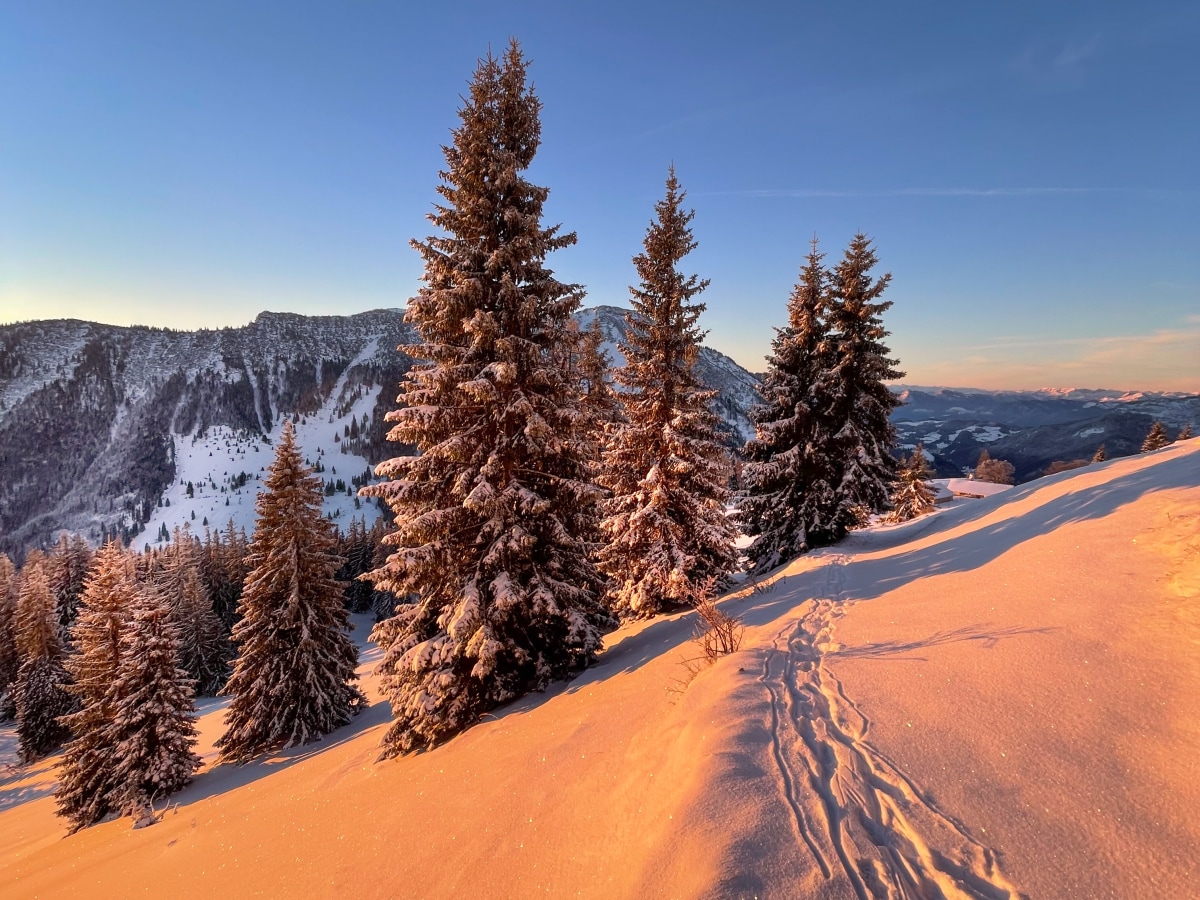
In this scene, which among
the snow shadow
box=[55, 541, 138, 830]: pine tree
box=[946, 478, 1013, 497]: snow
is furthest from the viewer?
box=[946, 478, 1013, 497]: snow

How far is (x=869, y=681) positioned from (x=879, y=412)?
15.2 m

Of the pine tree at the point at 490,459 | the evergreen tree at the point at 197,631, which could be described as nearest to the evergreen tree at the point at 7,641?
the evergreen tree at the point at 197,631

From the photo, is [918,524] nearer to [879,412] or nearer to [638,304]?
[879,412]

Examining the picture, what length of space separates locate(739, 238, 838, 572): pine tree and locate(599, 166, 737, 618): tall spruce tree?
4404mm

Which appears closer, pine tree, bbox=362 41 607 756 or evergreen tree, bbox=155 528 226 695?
pine tree, bbox=362 41 607 756

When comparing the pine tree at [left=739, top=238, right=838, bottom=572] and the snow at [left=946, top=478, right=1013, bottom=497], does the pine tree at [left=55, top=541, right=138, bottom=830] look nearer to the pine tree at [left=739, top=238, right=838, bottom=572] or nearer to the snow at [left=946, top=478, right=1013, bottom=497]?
the pine tree at [left=739, top=238, right=838, bottom=572]

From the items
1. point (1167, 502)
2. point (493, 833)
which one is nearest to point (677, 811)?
point (493, 833)

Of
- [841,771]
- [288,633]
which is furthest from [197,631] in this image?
[841,771]

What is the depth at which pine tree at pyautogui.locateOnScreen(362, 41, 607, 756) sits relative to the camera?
977 centimetres

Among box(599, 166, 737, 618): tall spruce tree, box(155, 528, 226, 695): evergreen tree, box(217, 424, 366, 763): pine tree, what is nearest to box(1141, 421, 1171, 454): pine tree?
box(599, 166, 737, 618): tall spruce tree

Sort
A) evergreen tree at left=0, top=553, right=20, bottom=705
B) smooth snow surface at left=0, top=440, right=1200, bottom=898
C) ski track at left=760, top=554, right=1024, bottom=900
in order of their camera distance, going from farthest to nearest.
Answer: evergreen tree at left=0, top=553, right=20, bottom=705
smooth snow surface at left=0, top=440, right=1200, bottom=898
ski track at left=760, top=554, right=1024, bottom=900

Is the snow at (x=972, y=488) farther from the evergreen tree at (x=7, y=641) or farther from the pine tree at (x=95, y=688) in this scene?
the evergreen tree at (x=7, y=641)

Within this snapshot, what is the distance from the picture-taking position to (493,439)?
10.7m

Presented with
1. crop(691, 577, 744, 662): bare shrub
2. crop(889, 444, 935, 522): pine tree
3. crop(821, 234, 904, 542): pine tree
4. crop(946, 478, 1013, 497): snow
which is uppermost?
crop(821, 234, 904, 542): pine tree
